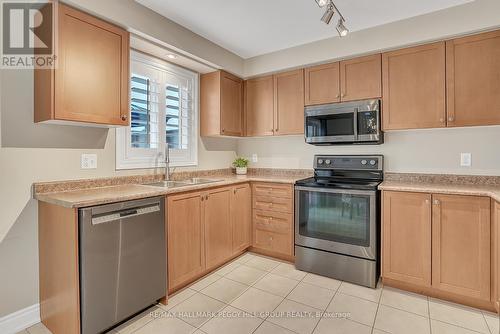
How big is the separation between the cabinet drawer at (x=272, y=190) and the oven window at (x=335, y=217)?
0.19m

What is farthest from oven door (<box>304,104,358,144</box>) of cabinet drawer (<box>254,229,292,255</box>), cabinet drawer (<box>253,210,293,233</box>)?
cabinet drawer (<box>254,229,292,255</box>)

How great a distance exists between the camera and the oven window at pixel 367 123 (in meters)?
2.67

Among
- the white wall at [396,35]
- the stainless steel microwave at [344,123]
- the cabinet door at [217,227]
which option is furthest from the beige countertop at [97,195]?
the white wall at [396,35]

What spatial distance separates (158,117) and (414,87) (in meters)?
2.55

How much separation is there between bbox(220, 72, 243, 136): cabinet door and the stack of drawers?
0.80 metres

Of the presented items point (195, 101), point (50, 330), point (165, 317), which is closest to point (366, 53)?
point (195, 101)

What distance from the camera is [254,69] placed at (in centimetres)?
345

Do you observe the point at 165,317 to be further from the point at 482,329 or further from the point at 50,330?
the point at 482,329

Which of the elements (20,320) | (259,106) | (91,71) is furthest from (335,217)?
A: (20,320)

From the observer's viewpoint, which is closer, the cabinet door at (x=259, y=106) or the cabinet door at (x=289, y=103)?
the cabinet door at (x=289, y=103)

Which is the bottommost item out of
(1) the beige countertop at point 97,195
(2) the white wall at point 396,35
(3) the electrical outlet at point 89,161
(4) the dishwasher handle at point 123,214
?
(4) the dishwasher handle at point 123,214

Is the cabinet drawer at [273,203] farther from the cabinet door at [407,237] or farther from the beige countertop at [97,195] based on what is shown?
the cabinet door at [407,237]

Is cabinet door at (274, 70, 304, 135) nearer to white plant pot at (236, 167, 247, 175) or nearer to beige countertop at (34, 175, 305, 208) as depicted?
Result: white plant pot at (236, 167, 247, 175)

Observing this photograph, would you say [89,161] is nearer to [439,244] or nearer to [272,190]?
[272,190]
